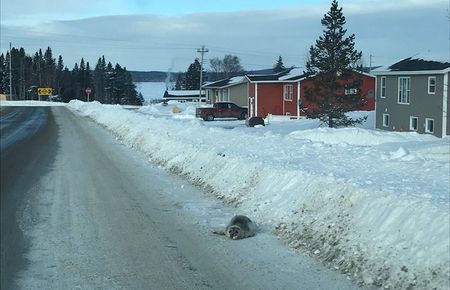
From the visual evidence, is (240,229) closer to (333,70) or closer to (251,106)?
(333,70)

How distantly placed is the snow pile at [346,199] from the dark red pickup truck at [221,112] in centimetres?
3439

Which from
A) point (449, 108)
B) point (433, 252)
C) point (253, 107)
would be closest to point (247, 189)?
point (433, 252)

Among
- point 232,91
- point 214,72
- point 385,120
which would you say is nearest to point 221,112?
point 232,91

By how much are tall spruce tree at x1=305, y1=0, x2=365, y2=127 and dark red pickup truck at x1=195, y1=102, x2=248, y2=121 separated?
671 inches

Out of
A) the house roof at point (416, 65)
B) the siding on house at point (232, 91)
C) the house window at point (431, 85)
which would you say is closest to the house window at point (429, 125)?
the house window at point (431, 85)

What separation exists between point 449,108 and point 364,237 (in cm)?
2552

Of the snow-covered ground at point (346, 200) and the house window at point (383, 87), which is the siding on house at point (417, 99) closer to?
the house window at point (383, 87)

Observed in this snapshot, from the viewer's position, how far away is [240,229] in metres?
7.30

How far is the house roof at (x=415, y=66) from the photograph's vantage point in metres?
29.7

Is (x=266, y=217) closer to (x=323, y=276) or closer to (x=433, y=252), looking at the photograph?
(x=323, y=276)

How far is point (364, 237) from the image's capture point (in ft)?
19.6

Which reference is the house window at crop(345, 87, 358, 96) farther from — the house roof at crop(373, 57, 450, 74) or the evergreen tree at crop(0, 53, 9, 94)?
the evergreen tree at crop(0, 53, 9, 94)

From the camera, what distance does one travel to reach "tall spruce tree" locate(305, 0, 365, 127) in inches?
1288

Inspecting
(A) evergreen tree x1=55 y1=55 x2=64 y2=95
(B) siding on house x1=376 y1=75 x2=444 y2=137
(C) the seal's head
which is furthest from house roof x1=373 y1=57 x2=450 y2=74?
(A) evergreen tree x1=55 y1=55 x2=64 y2=95
